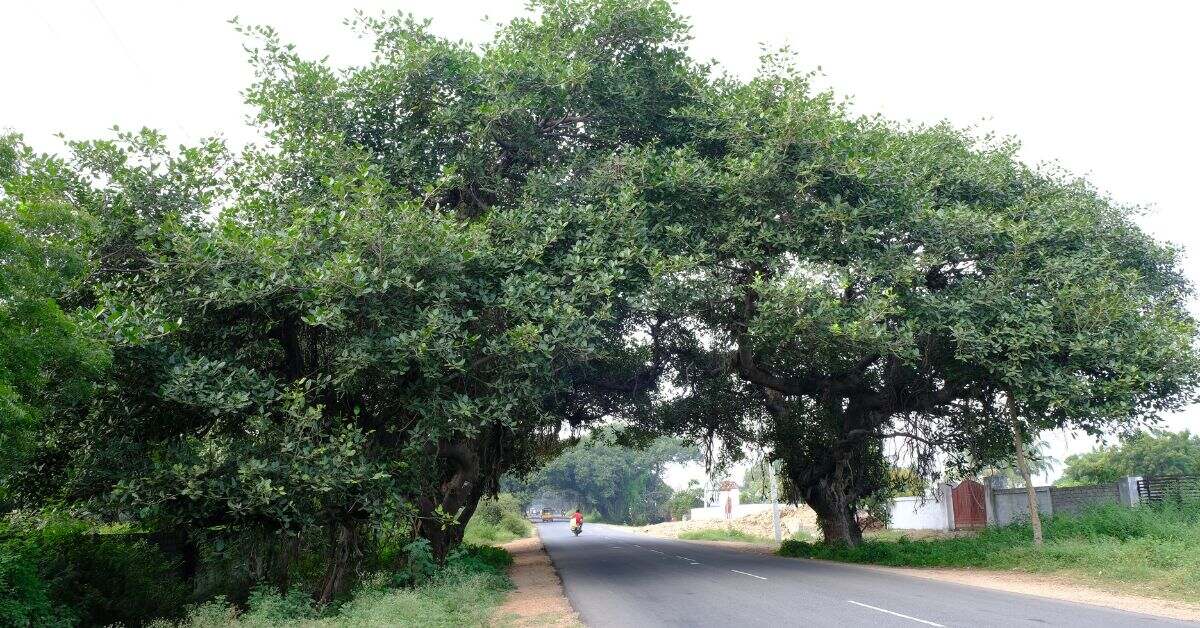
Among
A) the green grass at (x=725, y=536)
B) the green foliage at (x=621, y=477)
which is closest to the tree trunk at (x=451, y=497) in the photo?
the green grass at (x=725, y=536)

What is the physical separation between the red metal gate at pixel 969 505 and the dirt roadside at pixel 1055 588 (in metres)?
9.68

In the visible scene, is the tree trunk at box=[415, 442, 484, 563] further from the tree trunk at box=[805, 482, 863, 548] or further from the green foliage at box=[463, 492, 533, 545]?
the green foliage at box=[463, 492, 533, 545]

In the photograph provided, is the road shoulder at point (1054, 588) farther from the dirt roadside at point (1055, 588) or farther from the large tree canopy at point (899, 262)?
the large tree canopy at point (899, 262)

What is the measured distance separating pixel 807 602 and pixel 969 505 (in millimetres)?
18526

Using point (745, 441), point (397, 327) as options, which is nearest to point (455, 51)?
point (397, 327)

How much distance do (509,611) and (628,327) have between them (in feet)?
26.1

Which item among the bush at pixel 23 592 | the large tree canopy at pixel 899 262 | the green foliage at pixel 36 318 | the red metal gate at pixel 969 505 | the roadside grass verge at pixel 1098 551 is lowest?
the bush at pixel 23 592

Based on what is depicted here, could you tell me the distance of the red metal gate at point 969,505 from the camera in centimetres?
2638

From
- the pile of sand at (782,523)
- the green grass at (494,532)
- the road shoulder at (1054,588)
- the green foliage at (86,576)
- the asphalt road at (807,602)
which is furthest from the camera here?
the green grass at (494,532)

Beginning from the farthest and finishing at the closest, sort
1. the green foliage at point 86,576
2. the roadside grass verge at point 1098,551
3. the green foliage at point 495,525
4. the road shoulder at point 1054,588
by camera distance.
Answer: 1. the green foliage at point 495,525
2. the roadside grass verge at point 1098,551
3. the green foliage at point 86,576
4. the road shoulder at point 1054,588

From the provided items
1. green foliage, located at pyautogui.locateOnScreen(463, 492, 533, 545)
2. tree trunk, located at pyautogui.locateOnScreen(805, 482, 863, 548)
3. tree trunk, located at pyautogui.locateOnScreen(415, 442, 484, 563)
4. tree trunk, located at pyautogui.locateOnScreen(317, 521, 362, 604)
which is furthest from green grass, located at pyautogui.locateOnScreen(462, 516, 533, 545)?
tree trunk, located at pyautogui.locateOnScreen(317, 521, 362, 604)

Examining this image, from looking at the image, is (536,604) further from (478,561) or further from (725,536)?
(725,536)

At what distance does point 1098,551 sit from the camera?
602 inches

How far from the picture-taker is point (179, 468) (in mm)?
11492
